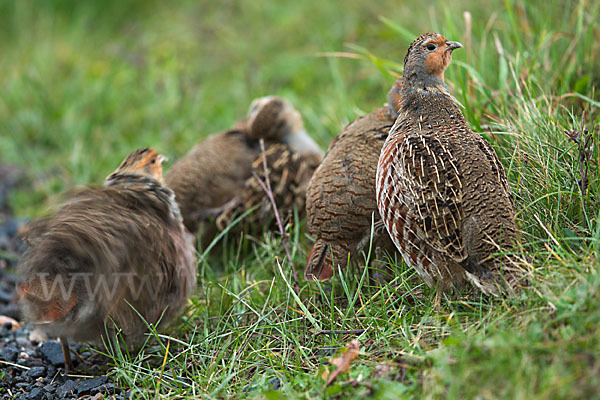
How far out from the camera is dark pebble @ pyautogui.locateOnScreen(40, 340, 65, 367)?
141 inches

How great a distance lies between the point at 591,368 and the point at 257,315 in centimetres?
182

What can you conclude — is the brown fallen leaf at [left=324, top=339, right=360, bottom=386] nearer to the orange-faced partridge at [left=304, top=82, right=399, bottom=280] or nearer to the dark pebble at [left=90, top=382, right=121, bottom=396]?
the orange-faced partridge at [left=304, top=82, right=399, bottom=280]

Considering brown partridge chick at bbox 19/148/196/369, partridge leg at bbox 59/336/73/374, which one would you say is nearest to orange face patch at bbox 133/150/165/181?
brown partridge chick at bbox 19/148/196/369

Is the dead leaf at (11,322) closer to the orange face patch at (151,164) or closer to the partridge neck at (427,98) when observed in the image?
the orange face patch at (151,164)

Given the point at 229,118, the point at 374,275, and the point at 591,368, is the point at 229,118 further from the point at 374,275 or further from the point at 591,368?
the point at 591,368

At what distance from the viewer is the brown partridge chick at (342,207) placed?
3.52 m

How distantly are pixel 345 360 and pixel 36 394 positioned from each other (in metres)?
1.64

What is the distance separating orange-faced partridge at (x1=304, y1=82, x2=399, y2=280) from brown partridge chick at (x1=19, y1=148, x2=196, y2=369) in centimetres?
79

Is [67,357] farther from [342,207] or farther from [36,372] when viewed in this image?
[342,207]

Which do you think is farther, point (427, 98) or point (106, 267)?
point (427, 98)

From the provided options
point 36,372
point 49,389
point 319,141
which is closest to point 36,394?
point 49,389

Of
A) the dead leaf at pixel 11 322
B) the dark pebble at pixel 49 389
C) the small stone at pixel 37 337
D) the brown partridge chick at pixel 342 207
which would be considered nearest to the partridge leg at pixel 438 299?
the brown partridge chick at pixel 342 207

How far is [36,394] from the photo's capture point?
10.5 ft

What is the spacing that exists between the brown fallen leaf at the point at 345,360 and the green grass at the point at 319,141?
0.16 feet
